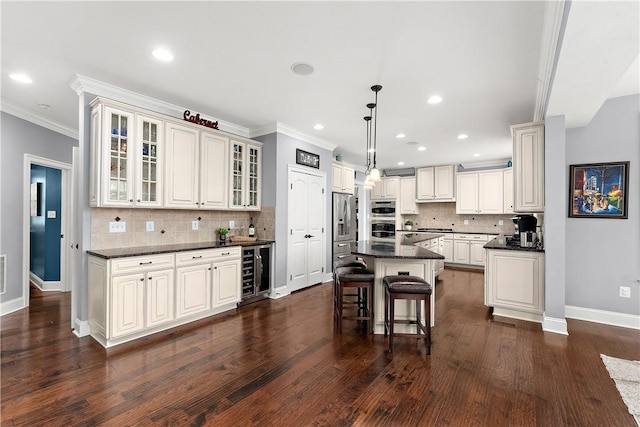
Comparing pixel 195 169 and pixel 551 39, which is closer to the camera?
pixel 551 39

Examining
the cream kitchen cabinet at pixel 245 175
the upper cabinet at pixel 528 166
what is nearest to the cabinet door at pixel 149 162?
the cream kitchen cabinet at pixel 245 175

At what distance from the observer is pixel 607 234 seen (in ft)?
11.5

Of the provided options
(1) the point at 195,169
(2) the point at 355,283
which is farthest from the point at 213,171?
(2) the point at 355,283

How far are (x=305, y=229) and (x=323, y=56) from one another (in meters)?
2.98

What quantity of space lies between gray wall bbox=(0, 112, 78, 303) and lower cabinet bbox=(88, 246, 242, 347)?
173 cm

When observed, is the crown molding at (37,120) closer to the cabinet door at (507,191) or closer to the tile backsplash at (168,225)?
the tile backsplash at (168,225)

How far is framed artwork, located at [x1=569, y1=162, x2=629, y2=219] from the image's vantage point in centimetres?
342

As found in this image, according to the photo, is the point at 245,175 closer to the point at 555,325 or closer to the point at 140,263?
the point at 140,263

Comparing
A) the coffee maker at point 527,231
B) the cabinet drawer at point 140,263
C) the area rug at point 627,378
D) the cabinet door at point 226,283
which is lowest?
the area rug at point 627,378

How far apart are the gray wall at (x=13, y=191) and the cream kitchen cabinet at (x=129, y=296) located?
1.73 metres

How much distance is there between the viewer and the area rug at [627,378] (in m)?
1.98

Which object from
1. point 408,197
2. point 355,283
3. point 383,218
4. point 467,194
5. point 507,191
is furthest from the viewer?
point 383,218

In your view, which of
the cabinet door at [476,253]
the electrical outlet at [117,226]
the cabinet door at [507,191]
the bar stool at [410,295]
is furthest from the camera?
the cabinet door at [476,253]

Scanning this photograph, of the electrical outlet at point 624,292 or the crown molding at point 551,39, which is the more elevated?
the crown molding at point 551,39
